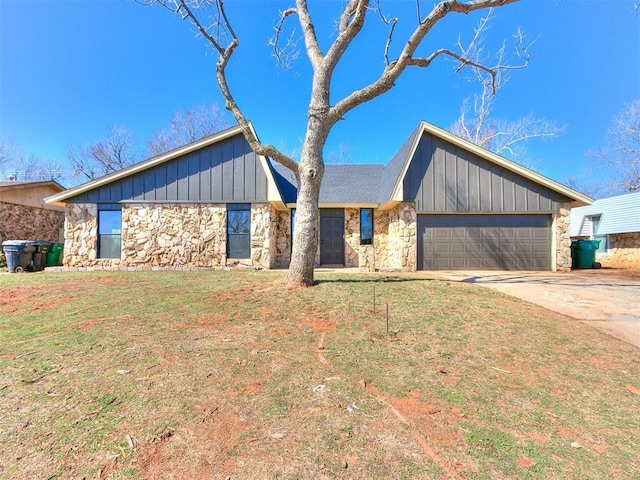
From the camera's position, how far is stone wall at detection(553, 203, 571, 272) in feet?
35.3

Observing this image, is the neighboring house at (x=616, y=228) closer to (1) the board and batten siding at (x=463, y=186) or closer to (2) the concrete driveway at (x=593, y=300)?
(1) the board and batten siding at (x=463, y=186)

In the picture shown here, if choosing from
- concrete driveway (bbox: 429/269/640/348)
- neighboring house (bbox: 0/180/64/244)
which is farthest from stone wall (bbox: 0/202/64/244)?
concrete driveway (bbox: 429/269/640/348)

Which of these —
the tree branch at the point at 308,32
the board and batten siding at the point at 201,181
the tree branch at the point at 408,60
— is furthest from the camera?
the board and batten siding at the point at 201,181

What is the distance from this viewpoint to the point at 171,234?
36.0ft

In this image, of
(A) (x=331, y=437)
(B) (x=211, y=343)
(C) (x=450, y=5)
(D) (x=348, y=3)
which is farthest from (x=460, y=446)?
(D) (x=348, y=3)

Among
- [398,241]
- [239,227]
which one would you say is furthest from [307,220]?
[398,241]

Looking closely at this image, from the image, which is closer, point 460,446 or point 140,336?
point 460,446

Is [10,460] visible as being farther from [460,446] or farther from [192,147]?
[192,147]

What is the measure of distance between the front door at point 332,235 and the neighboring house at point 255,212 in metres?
2.62

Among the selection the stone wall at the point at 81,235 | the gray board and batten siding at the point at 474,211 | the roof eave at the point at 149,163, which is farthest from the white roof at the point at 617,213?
the stone wall at the point at 81,235

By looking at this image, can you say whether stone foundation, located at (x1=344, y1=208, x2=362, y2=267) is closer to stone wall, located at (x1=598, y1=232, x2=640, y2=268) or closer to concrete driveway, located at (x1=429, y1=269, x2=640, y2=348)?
concrete driveway, located at (x1=429, y1=269, x2=640, y2=348)

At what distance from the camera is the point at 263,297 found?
5.23 meters

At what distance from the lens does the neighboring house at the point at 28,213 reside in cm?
1395

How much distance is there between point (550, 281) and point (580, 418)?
7.61 m
